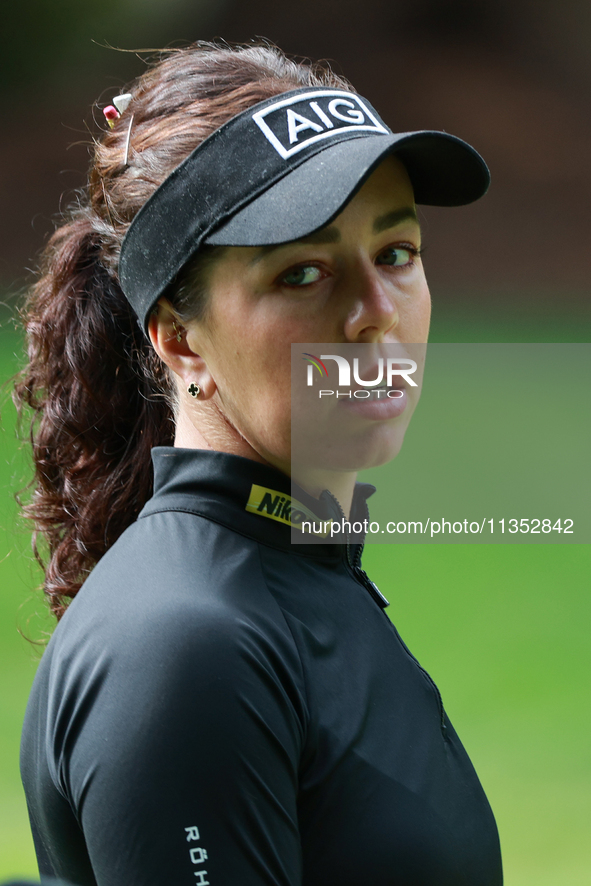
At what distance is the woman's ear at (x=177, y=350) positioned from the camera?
89cm

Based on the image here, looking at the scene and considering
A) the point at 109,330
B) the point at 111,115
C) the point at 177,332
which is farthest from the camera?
the point at 109,330

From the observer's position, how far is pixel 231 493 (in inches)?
33.4

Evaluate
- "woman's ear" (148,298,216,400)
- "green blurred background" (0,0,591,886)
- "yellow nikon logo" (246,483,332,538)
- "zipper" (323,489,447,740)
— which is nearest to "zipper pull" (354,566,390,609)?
"zipper" (323,489,447,740)

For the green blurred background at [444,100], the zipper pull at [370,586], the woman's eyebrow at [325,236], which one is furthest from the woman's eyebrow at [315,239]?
the green blurred background at [444,100]

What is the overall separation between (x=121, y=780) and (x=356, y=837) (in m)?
0.20

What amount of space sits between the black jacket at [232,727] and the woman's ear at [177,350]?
75 mm

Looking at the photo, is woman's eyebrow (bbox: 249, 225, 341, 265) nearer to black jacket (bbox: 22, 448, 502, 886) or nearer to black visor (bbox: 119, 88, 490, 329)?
black visor (bbox: 119, 88, 490, 329)

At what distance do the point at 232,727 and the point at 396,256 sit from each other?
485 mm

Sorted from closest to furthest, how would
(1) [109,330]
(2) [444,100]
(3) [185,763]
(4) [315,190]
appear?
(3) [185,763], (4) [315,190], (1) [109,330], (2) [444,100]

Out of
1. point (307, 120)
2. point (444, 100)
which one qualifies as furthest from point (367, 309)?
point (444, 100)

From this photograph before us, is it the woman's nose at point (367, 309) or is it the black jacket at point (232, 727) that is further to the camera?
the woman's nose at point (367, 309)

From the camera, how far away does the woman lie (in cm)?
64

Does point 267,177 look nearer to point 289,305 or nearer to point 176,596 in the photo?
point 289,305

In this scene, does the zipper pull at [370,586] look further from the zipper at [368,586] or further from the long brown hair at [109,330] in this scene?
the long brown hair at [109,330]
